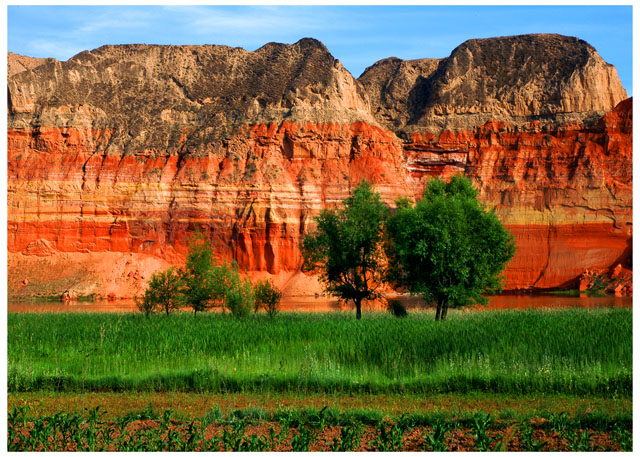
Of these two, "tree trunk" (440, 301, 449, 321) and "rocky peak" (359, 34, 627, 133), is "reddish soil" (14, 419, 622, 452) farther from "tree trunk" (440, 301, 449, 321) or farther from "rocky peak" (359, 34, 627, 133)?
"rocky peak" (359, 34, 627, 133)

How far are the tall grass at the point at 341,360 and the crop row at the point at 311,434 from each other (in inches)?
144

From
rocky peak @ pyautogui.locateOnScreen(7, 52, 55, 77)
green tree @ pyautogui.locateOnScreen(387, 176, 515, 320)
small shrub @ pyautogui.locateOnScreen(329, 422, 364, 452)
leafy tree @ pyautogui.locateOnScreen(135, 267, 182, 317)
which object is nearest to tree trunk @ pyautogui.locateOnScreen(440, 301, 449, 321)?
green tree @ pyautogui.locateOnScreen(387, 176, 515, 320)

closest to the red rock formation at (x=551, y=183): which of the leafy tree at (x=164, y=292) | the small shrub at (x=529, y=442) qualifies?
the leafy tree at (x=164, y=292)

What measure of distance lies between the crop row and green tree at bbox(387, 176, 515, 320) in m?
19.9

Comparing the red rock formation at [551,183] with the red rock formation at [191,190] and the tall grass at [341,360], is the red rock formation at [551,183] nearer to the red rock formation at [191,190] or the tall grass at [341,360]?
the red rock formation at [191,190]

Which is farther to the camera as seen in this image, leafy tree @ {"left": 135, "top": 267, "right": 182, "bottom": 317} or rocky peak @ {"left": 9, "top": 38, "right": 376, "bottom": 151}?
rocky peak @ {"left": 9, "top": 38, "right": 376, "bottom": 151}

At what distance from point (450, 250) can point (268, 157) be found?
6508cm

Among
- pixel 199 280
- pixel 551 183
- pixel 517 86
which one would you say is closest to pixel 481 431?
pixel 199 280

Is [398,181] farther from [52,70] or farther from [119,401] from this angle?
[119,401]

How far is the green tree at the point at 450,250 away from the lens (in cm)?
3109

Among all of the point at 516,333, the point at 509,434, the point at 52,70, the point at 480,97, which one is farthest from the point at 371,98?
the point at 509,434

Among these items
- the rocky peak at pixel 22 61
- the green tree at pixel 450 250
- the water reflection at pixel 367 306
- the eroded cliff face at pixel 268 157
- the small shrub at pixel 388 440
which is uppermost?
the rocky peak at pixel 22 61

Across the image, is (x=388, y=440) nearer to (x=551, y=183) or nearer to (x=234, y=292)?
(x=234, y=292)

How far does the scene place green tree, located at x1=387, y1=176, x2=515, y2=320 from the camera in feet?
102
